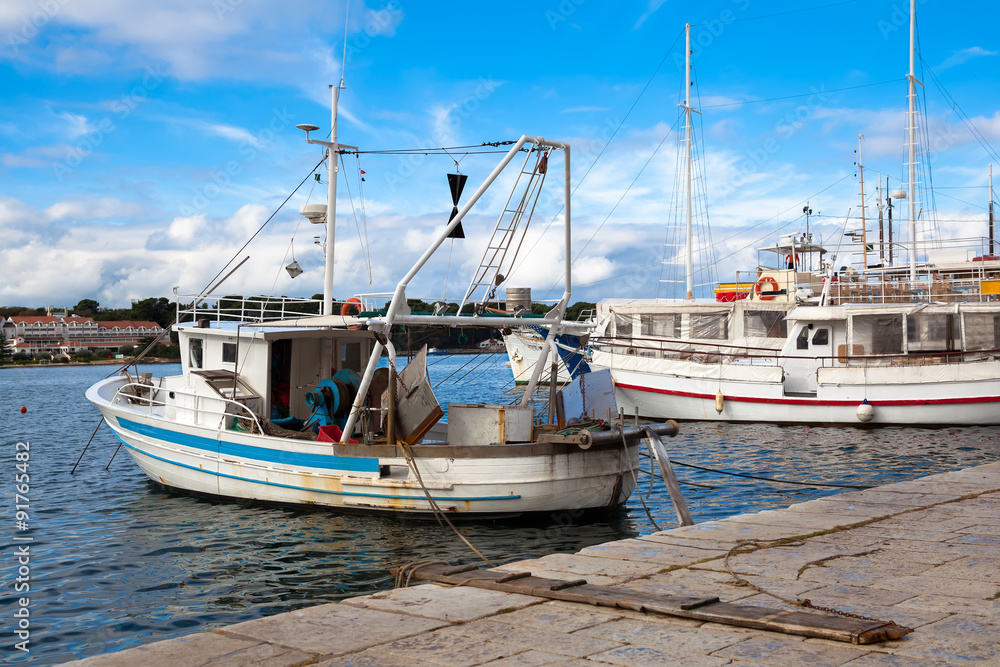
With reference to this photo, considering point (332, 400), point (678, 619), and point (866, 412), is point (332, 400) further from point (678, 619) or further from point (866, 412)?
point (866, 412)

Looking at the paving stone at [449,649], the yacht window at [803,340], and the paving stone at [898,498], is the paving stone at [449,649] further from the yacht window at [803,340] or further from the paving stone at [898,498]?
the yacht window at [803,340]

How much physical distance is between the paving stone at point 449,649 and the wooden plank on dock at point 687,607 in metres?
1.08

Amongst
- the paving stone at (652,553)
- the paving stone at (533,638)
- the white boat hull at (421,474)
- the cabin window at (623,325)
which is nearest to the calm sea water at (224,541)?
the white boat hull at (421,474)

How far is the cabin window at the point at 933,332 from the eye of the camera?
26.1 meters

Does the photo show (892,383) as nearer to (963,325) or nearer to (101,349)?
(963,325)

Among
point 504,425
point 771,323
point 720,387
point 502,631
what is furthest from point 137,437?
point 771,323

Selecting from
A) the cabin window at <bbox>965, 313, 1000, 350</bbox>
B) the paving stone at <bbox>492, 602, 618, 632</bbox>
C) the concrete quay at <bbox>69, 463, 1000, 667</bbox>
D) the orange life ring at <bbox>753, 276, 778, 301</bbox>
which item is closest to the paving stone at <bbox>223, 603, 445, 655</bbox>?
the concrete quay at <bbox>69, 463, 1000, 667</bbox>

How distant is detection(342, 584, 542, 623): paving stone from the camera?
18.8 feet

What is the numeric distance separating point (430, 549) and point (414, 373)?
2.72 metres

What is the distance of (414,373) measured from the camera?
12.7 metres

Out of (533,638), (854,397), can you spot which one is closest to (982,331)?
(854,397)

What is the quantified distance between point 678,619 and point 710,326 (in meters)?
25.8

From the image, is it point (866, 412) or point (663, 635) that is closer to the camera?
point (663, 635)

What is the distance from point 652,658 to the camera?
4.68 meters
